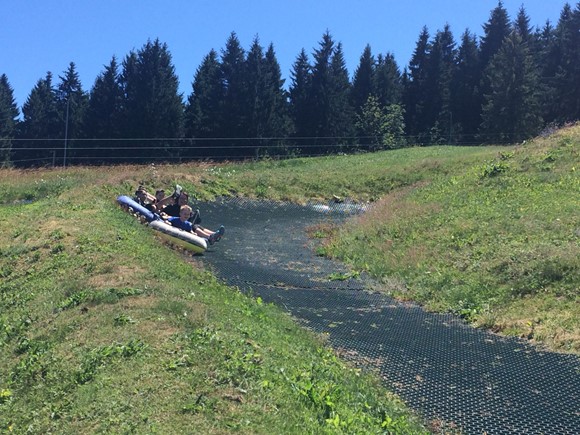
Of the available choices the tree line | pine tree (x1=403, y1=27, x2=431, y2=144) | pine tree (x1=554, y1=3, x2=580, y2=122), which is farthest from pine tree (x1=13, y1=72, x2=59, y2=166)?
pine tree (x1=554, y1=3, x2=580, y2=122)

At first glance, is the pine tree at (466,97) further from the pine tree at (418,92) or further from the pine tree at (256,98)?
the pine tree at (256,98)

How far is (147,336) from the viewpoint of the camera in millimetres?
6094

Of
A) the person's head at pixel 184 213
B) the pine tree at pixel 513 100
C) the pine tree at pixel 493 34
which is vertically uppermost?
the pine tree at pixel 493 34

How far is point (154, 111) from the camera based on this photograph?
155 feet

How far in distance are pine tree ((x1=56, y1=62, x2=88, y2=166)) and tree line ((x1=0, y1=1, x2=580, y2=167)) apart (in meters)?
0.13

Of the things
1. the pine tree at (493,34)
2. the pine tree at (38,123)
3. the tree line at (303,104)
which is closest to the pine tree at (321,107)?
the tree line at (303,104)

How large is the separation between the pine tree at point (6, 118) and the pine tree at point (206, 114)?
1335 cm

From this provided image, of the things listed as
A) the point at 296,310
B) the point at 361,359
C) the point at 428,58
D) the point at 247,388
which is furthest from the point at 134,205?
the point at 428,58

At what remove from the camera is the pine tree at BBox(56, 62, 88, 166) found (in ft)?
157

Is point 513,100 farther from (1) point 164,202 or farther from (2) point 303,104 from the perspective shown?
(1) point 164,202

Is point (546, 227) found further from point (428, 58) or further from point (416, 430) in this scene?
point (428, 58)

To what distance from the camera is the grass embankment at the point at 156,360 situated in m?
4.65

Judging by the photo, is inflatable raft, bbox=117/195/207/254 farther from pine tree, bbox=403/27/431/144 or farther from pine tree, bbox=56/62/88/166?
pine tree, bbox=403/27/431/144

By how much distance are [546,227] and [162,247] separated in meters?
7.33
